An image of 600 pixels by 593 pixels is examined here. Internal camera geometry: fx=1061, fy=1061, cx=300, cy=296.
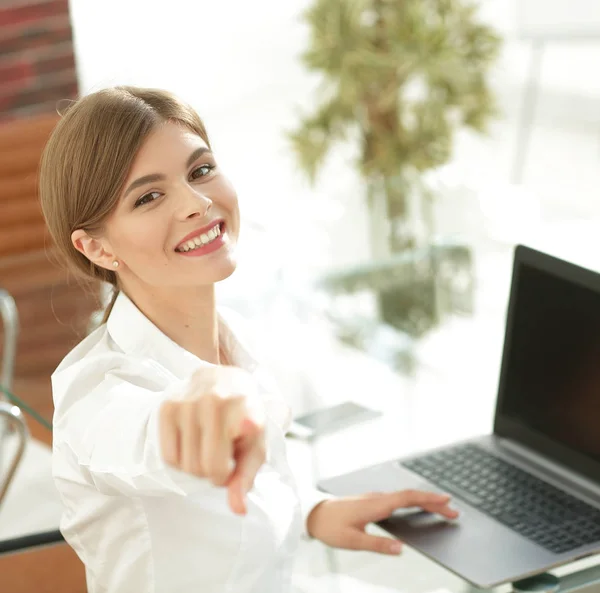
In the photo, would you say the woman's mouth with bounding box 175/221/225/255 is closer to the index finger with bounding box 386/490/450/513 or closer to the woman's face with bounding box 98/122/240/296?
the woman's face with bounding box 98/122/240/296

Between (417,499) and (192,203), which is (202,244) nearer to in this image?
(192,203)

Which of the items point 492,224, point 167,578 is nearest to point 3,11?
point 492,224

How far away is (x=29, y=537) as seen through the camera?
155 cm

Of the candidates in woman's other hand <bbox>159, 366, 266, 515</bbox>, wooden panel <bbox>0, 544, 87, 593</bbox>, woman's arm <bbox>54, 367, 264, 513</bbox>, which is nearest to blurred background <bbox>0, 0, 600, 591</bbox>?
wooden panel <bbox>0, 544, 87, 593</bbox>

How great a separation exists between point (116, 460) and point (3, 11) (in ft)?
11.6

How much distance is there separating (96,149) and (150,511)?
40 centimetres

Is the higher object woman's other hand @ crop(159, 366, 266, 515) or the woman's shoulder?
woman's other hand @ crop(159, 366, 266, 515)

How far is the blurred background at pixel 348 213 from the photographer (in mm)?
1838

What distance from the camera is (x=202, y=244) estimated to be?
118 centimetres

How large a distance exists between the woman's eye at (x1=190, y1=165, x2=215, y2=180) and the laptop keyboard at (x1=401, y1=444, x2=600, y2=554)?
61 centimetres

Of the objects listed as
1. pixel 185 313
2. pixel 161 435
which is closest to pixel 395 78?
pixel 185 313

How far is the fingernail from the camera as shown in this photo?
4.41 feet

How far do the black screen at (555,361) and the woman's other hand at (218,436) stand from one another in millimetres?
825

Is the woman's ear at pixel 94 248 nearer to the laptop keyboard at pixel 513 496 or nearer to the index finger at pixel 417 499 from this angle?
the index finger at pixel 417 499
